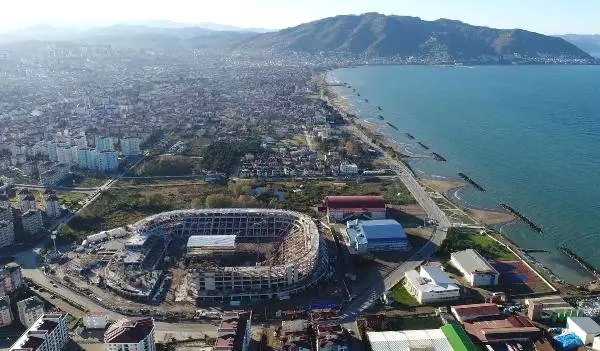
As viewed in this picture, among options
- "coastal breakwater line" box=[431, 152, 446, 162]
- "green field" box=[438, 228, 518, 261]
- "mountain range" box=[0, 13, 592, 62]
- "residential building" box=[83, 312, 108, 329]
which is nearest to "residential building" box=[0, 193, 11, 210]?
"residential building" box=[83, 312, 108, 329]

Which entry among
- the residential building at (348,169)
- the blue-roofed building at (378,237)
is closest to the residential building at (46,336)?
the blue-roofed building at (378,237)

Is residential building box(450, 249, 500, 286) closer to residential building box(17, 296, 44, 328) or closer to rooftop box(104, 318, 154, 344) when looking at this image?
rooftop box(104, 318, 154, 344)

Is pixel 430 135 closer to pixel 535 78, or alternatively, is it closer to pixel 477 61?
pixel 535 78

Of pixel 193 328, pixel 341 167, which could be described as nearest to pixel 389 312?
pixel 193 328

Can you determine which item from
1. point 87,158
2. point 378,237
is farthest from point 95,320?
point 87,158

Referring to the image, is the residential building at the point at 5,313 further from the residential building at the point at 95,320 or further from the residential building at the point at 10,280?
the residential building at the point at 95,320

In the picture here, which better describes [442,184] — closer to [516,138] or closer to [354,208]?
[354,208]
